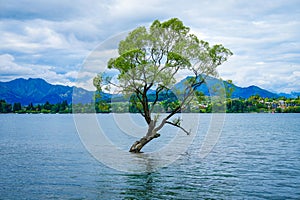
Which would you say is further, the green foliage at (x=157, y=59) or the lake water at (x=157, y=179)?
the green foliage at (x=157, y=59)

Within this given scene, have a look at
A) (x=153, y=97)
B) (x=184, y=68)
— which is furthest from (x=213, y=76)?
(x=153, y=97)

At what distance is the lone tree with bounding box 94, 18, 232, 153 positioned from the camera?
3638cm

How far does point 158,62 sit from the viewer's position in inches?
1513

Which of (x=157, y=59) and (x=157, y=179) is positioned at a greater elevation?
(x=157, y=59)

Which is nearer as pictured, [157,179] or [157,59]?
[157,179]

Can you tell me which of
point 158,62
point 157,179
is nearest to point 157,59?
point 158,62

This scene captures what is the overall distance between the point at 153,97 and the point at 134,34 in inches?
279

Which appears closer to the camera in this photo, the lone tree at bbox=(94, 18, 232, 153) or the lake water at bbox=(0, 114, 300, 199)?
the lake water at bbox=(0, 114, 300, 199)

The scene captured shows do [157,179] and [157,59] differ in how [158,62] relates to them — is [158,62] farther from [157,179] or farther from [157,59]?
[157,179]

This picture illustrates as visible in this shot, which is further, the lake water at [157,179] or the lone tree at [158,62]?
the lone tree at [158,62]

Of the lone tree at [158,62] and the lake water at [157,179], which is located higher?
the lone tree at [158,62]

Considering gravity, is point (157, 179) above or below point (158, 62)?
below

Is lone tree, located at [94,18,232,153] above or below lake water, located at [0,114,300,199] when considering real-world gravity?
above

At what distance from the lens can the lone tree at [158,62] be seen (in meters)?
36.4
